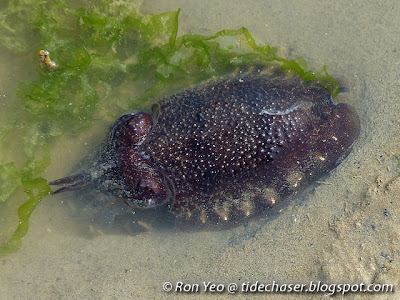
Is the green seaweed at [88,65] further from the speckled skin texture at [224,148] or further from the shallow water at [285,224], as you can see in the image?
the speckled skin texture at [224,148]

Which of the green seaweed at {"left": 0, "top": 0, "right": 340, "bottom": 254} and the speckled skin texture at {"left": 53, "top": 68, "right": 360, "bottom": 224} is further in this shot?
the green seaweed at {"left": 0, "top": 0, "right": 340, "bottom": 254}

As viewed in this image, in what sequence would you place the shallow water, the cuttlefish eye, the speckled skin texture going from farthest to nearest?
the shallow water → the cuttlefish eye → the speckled skin texture

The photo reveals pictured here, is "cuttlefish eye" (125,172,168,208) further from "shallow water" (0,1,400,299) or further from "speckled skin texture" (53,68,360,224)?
"shallow water" (0,1,400,299)

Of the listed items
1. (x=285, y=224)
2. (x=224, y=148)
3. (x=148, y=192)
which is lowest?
(x=285, y=224)

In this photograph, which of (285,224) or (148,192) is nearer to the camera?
(148,192)

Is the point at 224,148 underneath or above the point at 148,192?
above

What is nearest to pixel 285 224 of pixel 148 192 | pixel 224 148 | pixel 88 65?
pixel 224 148

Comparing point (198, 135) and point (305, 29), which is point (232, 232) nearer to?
point (198, 135)

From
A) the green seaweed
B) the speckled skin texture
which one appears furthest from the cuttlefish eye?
the green seaweed

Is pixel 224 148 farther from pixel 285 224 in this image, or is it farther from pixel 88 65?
pixel 88 65
